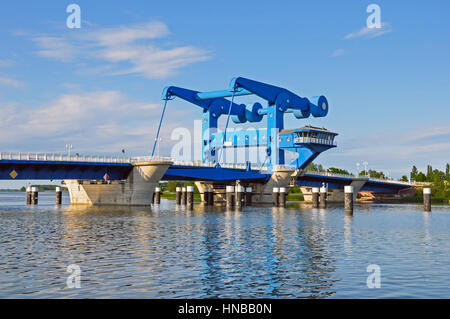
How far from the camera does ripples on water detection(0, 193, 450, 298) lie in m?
17.5

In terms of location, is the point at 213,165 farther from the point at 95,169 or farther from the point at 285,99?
the point at 95,169

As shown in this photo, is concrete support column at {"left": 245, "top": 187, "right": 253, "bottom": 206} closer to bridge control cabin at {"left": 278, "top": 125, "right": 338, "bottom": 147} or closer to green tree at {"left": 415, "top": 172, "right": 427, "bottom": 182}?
bridge control cabin at {"left": 278, "top": 125, "right": 338, "bottom": 147}

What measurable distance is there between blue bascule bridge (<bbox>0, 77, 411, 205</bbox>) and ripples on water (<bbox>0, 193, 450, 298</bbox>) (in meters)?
33.5

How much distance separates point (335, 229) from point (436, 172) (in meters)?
148

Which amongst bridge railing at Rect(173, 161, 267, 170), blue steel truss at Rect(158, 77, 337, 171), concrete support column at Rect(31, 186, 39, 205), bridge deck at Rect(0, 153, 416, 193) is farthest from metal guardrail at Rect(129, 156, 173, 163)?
concrete support column at Rect(31, 186, 39, 205)

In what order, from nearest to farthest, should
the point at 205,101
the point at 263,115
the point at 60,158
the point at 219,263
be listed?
the point at 219,263
the point at 60,158
the point at 205,101
the point at 263,115

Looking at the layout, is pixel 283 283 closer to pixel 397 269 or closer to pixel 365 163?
pixel 397 269

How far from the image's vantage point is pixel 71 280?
1869 cm

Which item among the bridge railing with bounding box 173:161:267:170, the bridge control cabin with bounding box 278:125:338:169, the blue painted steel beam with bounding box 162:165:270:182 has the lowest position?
the blue painted steel beam with bounding box 162:165:270:182

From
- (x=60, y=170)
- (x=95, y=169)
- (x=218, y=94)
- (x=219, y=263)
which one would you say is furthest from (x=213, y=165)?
(x=219, y=263)

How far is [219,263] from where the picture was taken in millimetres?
23266

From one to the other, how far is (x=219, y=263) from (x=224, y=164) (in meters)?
72.0
